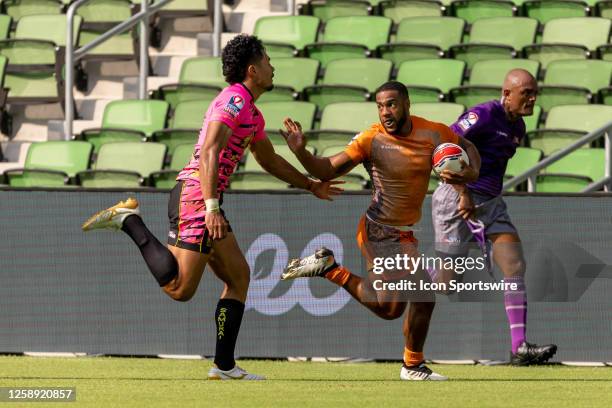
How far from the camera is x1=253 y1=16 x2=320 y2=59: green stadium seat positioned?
16125 millimetres

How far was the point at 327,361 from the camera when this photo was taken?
35.3 ft

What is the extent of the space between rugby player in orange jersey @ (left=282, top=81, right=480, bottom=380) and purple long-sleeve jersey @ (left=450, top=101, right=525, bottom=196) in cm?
58

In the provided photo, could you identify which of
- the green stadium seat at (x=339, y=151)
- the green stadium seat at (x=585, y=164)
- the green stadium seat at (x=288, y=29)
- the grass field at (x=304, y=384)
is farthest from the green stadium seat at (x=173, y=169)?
the green stadium seat at (x=585, y=164)

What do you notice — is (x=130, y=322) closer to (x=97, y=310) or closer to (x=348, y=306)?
(x=97, y=310)

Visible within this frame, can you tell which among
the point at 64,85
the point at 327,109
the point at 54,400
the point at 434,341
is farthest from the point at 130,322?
the point at 64,85

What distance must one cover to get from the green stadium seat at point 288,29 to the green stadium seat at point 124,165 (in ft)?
8.25

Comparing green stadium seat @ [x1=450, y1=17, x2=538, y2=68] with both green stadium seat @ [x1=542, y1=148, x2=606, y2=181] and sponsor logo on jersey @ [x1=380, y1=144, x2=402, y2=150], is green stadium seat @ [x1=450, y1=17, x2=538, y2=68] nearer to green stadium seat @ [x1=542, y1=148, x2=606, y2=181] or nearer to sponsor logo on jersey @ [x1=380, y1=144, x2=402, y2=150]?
green stadium seat @ [x1=542, y1=148, x2=606, y2=181]

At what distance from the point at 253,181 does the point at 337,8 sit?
4.04 m

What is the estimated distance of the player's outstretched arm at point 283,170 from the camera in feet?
29.7

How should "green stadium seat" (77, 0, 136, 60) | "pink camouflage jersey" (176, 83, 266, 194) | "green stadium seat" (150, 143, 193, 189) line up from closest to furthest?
"pink camouflage jersey" (176, 83, 266, 194)
"green stadium seat" (150, 143, 193, 189)
"green stadium seat" (77, 0, 136, 60)

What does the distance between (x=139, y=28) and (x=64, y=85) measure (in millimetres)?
999

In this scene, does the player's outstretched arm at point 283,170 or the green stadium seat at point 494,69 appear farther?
the green stadium seat at point 494,69

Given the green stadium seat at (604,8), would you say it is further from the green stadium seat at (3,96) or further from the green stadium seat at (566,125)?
the green stadium seat at (3,96)

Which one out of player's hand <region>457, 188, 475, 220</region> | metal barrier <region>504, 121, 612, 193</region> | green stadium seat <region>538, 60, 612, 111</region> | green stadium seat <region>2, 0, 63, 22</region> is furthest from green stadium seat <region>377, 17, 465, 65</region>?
player's hand <region>457, 188, 475, 220</region>
